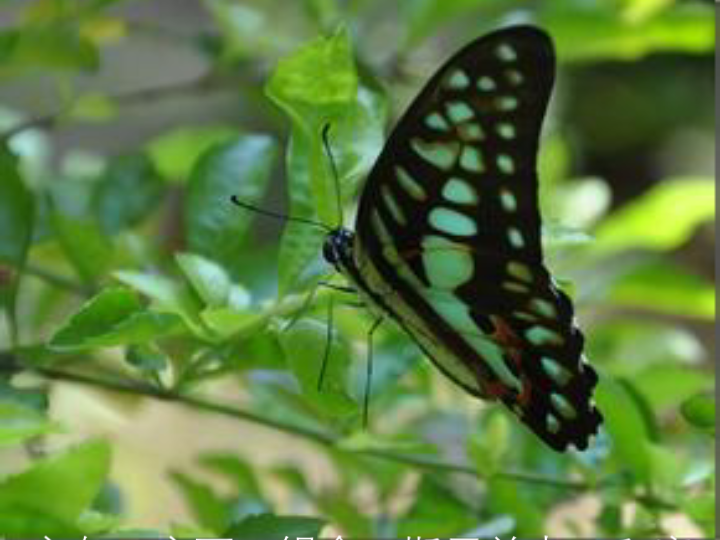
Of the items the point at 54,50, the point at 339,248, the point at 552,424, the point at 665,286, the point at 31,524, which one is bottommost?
the point at 31,524

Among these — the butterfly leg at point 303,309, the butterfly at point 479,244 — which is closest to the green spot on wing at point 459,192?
the butterfly at point 479,244

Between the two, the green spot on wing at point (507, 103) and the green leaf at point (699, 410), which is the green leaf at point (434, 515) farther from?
the green spot on wing at point (507, 103)

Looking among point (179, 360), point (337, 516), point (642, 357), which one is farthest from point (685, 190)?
point (179, 360)

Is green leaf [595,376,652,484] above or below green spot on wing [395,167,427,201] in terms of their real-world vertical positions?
below

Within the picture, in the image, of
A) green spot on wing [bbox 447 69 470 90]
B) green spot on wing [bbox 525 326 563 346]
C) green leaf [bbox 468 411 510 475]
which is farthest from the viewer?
green leaf [bbox 468 411 510 475]

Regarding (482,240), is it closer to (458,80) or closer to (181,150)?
(458,80)

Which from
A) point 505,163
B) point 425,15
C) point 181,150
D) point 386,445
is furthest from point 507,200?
point 181,150

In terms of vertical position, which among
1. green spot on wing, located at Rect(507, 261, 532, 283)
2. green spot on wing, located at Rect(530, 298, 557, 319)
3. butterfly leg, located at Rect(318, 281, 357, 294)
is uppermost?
green spot on wing, located at Rect(507, 261, 532, 283)

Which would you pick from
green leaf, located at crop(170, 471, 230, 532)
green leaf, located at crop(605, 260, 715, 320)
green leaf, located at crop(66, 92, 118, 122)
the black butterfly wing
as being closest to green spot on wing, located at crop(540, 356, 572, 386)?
the black butterfly wing

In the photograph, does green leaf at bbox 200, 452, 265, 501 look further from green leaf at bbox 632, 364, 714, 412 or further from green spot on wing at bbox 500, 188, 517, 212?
green spot on wing at bbox 500, 188, 517, 212
